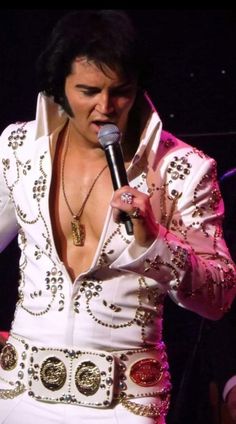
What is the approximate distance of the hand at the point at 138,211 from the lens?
6.67ft

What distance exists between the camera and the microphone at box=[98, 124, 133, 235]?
6.83 ft

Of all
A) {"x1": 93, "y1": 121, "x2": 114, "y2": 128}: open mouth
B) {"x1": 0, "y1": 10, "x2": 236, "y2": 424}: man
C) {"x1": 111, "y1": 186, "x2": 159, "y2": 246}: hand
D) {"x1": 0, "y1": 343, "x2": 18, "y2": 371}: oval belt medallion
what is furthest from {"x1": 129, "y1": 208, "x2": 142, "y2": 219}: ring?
{"x1": 0, "y1": 343, "x2": 18, "y2": 371}: oval belt medallion

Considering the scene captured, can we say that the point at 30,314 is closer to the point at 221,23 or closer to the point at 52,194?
the point at 52,194

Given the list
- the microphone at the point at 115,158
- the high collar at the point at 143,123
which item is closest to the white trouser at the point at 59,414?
the microphone at the point at 115,158

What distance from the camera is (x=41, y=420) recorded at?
2.43 m

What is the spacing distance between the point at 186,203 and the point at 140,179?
16 centimetres

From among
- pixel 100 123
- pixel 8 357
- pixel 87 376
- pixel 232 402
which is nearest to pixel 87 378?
pixel 87 376

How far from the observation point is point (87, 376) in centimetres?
242

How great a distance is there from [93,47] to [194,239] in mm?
631

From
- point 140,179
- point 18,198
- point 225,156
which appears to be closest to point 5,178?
point 18,198

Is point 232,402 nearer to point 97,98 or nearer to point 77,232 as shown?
point 77,232

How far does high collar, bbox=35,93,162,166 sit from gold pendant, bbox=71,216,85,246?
0.79 feet

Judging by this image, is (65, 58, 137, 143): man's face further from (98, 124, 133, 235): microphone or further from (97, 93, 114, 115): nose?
(98, 124, 133, 235): microphone

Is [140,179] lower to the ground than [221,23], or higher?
lower
